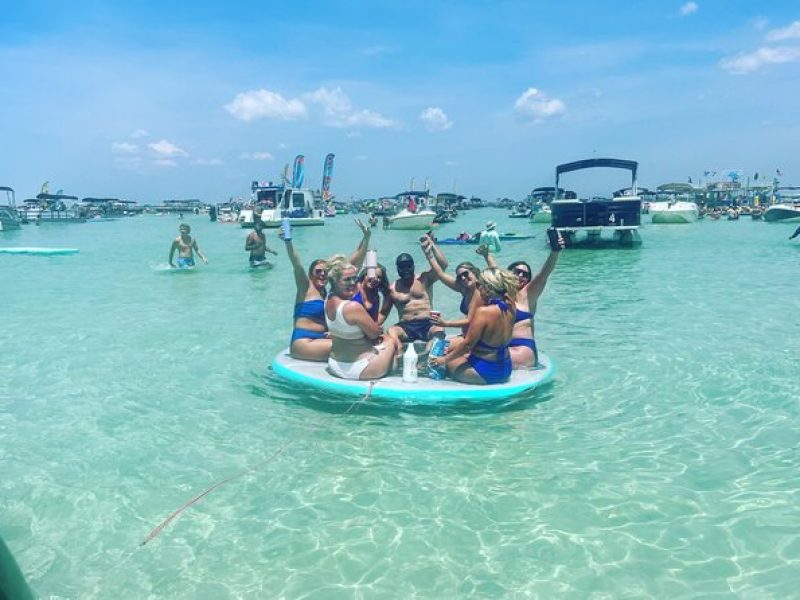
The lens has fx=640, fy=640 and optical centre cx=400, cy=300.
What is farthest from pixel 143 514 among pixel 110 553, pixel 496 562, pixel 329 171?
pixel 329 171

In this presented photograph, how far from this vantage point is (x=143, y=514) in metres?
4.71

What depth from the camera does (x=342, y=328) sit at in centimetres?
643

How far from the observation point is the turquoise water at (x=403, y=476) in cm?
398

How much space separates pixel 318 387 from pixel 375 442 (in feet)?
3.72

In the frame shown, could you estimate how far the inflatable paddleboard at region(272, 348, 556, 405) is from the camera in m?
6.21

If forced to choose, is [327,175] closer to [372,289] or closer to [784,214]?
[784,214]

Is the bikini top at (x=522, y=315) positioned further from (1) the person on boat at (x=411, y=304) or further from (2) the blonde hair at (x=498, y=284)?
(2) the blonde hair at (x=498, y=284)

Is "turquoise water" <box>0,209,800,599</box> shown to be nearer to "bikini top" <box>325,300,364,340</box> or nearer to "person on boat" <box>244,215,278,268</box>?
"bikini top" <box>325,300,364,340</box>

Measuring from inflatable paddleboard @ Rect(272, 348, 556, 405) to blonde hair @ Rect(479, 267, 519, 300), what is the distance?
93 centimetres

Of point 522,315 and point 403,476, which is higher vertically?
point 522,315

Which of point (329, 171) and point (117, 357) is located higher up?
point (329, 171)

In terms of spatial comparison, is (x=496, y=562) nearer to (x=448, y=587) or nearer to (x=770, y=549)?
(x=448, y=587)

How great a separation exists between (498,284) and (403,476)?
198 centimetres

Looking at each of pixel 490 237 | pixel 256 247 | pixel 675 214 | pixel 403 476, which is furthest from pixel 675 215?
pixel 403 476
